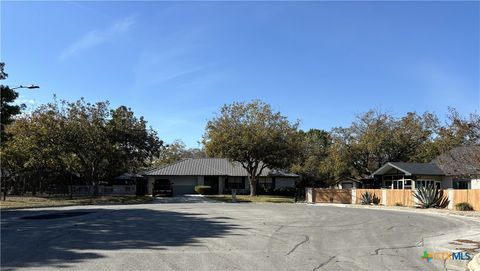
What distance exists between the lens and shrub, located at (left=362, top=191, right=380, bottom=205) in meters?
39.4

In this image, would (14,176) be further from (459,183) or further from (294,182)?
(459,183)

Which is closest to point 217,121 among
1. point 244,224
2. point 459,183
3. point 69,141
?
point 69,141

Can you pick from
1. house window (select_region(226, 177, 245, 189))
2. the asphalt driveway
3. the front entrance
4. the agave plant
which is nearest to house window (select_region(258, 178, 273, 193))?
house window (select_region(226, 177, 245, 189))

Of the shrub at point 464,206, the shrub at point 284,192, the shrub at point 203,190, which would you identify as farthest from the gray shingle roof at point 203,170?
the shrub at point 464,206

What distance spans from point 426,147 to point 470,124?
39.5m

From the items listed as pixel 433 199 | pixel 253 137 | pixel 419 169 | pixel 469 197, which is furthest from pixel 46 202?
pixel 419 169

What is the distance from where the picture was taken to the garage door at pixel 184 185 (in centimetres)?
5888

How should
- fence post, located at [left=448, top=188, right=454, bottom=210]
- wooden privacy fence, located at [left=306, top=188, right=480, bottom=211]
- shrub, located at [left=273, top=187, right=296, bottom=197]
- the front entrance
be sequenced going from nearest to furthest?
1. wooden privacy fence, located at [left=306, top=188, right=480, bottom=211]
2. fence post, located at [left=448, top=188, right=454, bottom=210]
3. shrub, located at [left=273, top=187, right=296, bottom=197]
4. the front entrance

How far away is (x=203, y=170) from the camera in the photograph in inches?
2378

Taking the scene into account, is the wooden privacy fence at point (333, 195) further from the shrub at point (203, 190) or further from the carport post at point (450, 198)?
the shrub at point (203, 190)

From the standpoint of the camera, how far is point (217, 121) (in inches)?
1902

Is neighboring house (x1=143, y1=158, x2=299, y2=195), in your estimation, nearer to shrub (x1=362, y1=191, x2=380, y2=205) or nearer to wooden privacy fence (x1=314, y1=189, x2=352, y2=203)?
wooden privacy fence (x1=314, y1=189, x2=352, y2=203)

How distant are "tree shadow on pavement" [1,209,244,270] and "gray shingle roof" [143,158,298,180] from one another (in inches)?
1565

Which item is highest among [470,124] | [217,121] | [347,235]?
[217,121]
